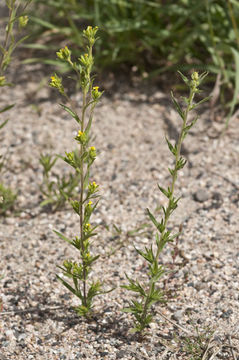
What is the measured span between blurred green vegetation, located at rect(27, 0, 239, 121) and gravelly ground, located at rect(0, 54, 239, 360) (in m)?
0.25

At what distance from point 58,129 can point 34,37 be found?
3.00 ft

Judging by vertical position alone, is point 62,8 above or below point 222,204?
above

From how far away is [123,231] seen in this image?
9.55 feet

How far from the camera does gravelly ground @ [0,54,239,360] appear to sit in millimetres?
2285

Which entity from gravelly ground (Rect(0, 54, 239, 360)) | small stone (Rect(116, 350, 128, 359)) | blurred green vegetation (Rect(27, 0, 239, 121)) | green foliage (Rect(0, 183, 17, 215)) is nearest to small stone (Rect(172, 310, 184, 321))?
gravelly ground (Rect(0, 54, 239, 360))

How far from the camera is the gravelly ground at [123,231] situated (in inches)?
90.0

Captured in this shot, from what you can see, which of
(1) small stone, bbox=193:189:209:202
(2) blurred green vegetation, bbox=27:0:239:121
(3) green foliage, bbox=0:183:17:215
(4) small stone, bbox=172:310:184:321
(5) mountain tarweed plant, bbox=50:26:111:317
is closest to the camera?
(5) mountain tarweed plant, bbox=50:26:111:317

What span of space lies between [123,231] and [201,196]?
1.72 ft

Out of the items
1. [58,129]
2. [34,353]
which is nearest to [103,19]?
[58,129]

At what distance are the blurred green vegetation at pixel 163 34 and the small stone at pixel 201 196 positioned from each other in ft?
2.64

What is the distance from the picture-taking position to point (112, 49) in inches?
154

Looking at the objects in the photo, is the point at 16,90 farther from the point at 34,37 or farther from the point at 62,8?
the point at 62,8

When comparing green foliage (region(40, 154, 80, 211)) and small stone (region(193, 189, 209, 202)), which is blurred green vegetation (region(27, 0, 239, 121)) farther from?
green foliage (region(40, 154, 80, 211))

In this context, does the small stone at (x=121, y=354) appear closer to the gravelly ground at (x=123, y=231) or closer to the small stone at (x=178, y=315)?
the gravelly ground at (x=123, y=231)
